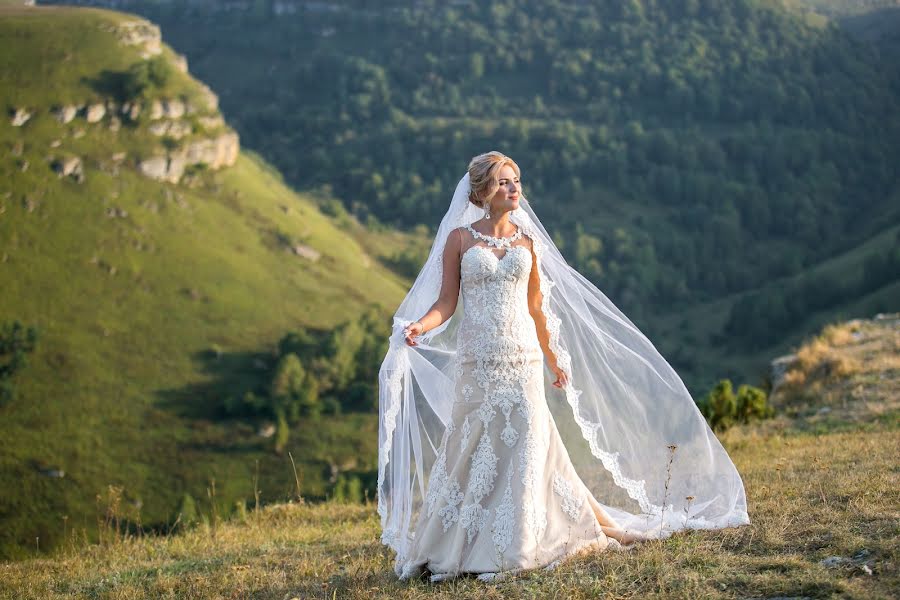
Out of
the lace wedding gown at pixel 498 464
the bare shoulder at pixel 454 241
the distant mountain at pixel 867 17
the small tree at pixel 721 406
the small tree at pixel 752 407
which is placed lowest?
the small tree at pixel 721 406

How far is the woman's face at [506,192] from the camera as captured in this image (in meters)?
6.45

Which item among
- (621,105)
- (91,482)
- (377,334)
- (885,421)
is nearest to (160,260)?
(377,334)

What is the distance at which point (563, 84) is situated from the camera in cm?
15300

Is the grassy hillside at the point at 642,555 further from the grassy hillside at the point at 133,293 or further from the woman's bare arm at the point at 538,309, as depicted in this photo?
the grassy hillside at the point at 133,293

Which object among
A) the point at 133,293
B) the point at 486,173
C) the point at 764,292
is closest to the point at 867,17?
the point at 764,292

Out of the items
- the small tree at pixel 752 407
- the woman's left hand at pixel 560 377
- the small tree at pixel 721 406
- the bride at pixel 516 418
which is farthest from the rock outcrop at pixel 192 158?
the woman's left hand at pixel 560 377

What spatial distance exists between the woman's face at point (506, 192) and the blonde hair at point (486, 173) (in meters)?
0.03

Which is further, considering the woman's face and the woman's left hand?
the woman's left hand

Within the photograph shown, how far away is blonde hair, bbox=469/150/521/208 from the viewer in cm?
646

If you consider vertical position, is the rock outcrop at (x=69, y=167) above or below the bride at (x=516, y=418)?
below

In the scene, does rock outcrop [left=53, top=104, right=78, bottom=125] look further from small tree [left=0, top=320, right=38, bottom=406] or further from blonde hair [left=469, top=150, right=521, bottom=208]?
blonde hair [left=469, top=150, right=521, bottom=208]

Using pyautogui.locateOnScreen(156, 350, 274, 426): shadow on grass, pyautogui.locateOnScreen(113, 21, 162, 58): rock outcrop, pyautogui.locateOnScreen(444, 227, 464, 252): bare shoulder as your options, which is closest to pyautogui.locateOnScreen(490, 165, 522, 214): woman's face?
pyautogui.locateOnScreen(444, 227, 464, 252): bare shoulder

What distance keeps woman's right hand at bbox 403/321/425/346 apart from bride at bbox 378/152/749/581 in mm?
24

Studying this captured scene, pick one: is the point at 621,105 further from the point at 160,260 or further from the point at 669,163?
the point at 160,260
